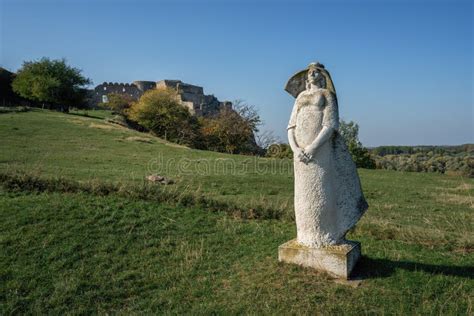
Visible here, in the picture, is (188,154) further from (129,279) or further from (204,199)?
(129,279)

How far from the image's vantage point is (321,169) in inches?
267

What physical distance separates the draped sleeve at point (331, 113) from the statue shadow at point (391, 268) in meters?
2.52

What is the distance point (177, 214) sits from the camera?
36.1ft

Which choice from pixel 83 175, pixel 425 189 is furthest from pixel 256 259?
pixel 425 189

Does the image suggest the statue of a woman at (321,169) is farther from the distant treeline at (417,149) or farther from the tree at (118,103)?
the distant treeline at (417,149)

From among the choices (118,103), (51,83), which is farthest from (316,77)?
(118,103)

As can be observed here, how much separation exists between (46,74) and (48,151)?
3655 cm

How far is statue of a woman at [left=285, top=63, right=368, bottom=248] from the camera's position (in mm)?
6777

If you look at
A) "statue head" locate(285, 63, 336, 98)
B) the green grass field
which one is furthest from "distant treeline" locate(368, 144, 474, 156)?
"statue head" locate(285, 63, 336, 98)

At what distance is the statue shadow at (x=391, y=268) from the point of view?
6.95m

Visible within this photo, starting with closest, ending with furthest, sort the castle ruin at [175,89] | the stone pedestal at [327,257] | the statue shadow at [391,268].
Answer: the stone pedestal at [327,257]
the statue shadow at [391,268]
the castle ruin at [175,89]

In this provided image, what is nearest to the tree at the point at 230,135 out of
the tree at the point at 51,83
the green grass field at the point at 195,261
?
the tree at the point at 51,83

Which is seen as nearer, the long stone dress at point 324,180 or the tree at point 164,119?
the long stone dress at point 324,180

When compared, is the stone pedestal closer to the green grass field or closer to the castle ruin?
the green grass field
